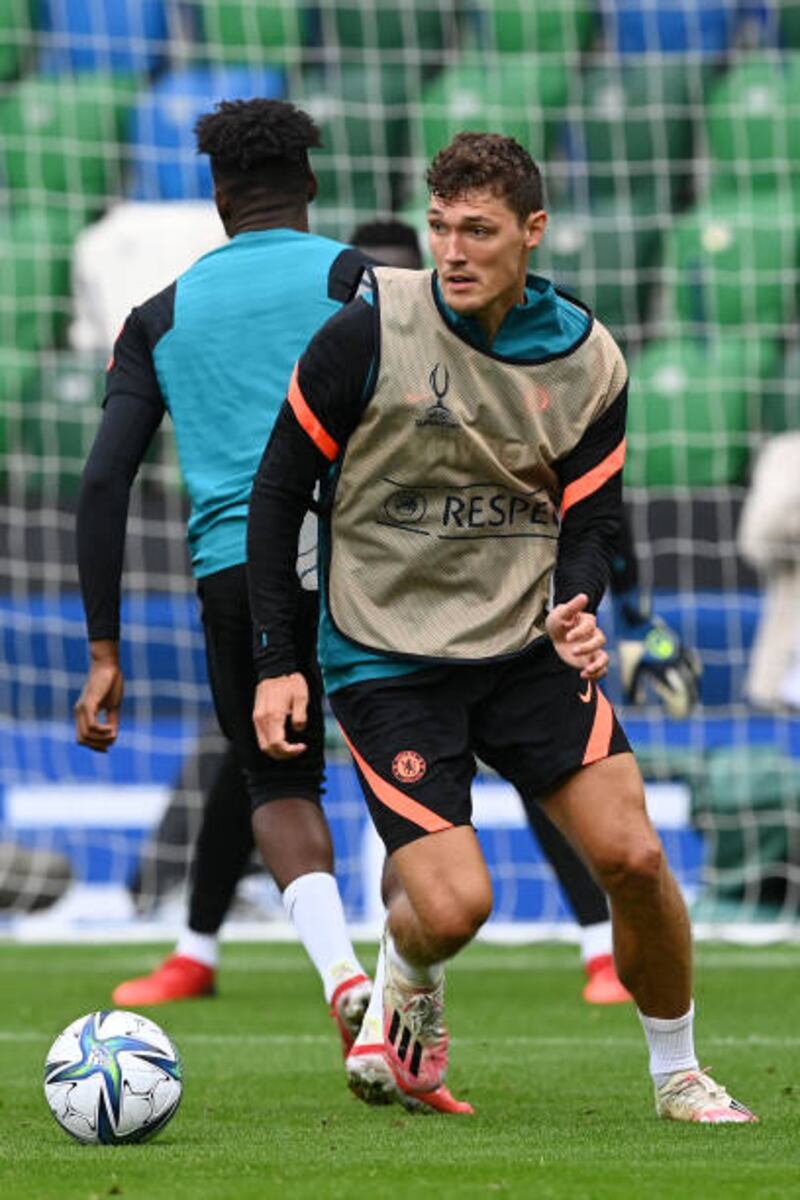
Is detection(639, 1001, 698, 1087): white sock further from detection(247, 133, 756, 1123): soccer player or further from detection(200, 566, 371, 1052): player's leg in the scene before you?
detection(200, 566, 371, 1052): player's leg

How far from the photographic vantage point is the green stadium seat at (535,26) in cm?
1258

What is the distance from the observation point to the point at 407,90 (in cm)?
1248

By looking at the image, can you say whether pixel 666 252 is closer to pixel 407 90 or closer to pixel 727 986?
pixel 407 90

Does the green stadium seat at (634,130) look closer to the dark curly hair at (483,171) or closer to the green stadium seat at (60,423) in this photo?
the green stadium seat at (60,423)

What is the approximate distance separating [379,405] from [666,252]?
829 cm

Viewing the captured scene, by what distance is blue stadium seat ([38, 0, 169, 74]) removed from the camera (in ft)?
42.5

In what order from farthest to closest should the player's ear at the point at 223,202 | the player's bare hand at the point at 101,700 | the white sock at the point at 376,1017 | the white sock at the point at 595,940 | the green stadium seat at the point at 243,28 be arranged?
the green stadium seat at the point at 243,28 → the white sock at the point at 595,940 → the player's ear at the point at 223,202 → the player's bare hand at the point at 101,700 → the white sock at the point at 376,1017

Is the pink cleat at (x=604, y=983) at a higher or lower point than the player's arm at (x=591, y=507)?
lower

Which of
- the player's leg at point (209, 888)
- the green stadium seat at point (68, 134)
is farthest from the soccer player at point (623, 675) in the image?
the green stadium seat at point (68, 134)

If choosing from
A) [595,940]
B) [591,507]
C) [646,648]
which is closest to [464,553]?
[591,507]

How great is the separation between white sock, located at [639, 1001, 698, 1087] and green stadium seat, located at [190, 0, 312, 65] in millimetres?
8907

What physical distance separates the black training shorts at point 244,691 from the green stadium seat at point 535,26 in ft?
26.8

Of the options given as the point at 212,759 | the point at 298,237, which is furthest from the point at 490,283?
the point at 212,759

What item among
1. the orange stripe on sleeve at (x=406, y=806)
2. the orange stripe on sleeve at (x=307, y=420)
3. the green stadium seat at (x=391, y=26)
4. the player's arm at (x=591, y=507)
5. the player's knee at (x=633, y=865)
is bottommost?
the player's knee at (x=633, y=865)
